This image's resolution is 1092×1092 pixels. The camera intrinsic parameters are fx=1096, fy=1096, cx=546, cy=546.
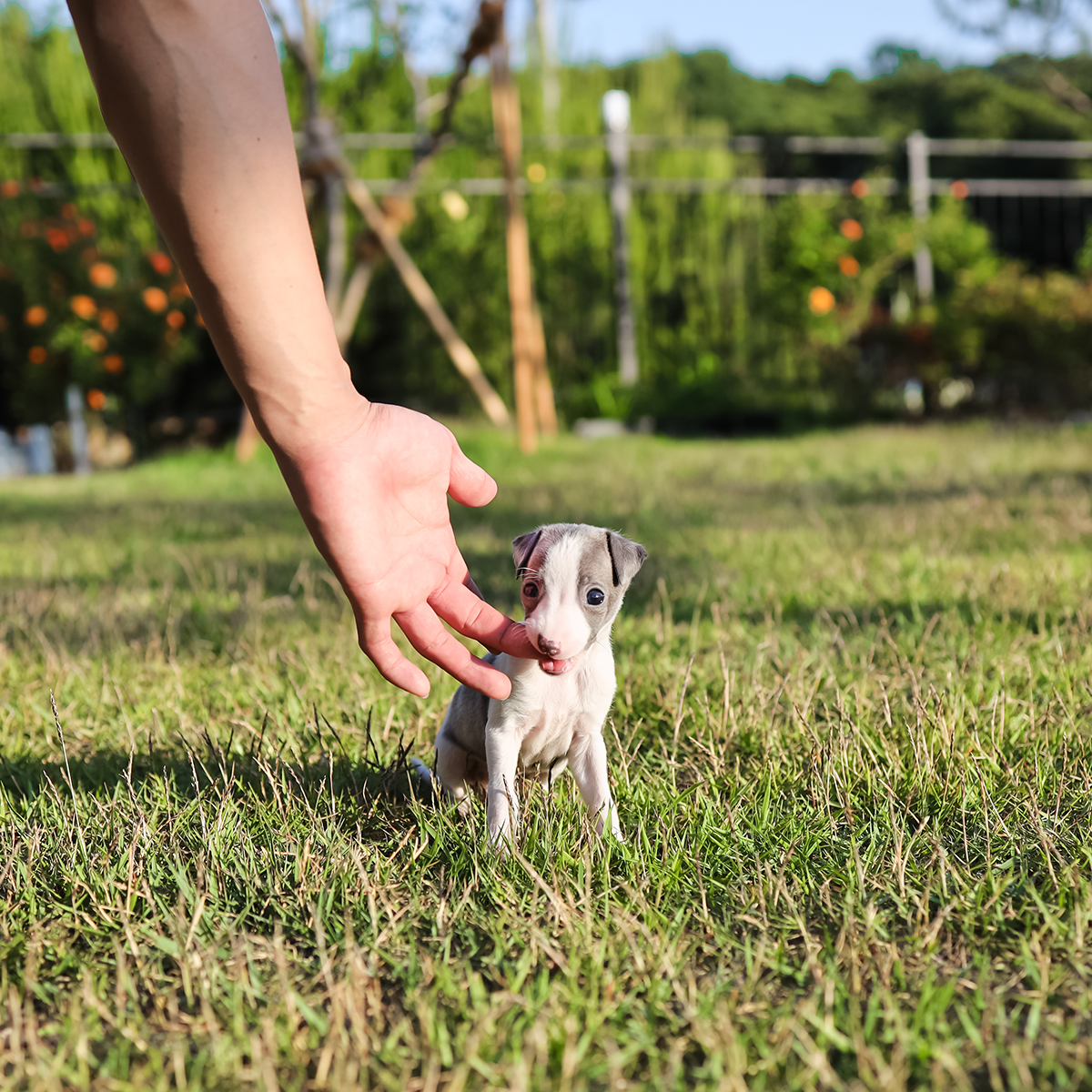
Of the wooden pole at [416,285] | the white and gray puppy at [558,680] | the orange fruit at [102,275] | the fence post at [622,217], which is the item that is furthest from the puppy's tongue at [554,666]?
the fence post at [622,217]

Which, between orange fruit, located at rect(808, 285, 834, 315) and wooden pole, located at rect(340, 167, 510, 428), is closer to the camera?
wooden pole, located at rect(340, 167, 510, 428)

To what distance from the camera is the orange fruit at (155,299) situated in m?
10.3

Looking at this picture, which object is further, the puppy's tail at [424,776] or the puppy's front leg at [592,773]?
the puppy's tail at [424,776]

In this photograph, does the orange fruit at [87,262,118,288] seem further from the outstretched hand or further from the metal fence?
the outstretched hand

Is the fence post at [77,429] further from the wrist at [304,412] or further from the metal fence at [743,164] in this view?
the wrist at [304,412]

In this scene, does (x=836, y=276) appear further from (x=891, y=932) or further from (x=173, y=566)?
(x=891, y=932)

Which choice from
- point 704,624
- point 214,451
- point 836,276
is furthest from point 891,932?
point 836,276

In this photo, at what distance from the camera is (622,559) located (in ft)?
5.96

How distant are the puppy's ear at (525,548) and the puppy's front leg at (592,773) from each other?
12.5 inches

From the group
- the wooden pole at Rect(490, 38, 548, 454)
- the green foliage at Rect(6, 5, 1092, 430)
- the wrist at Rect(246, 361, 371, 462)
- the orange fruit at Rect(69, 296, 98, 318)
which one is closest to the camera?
the wrist at Rect(246, 361, 371, 462)

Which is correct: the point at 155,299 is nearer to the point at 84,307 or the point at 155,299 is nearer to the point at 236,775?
the point at 84,307

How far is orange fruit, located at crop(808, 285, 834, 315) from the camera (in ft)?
40.6

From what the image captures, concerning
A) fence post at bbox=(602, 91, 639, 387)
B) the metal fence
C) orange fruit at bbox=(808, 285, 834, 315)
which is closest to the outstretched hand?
the metal fence

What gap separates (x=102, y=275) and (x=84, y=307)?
363 mm
